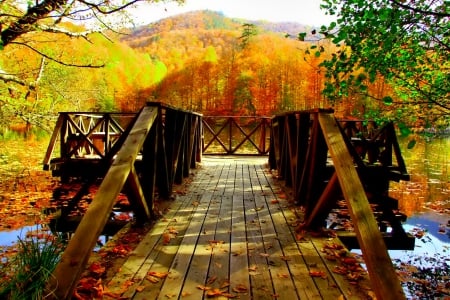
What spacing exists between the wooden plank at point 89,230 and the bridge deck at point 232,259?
1.40ft

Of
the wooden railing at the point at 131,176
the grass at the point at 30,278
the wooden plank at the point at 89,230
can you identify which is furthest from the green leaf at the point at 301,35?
the grass at the point at 30,278

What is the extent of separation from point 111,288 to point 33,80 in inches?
283

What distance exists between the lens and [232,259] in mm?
2719

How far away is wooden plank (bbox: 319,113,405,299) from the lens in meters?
1.78

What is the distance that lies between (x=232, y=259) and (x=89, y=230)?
1141mm

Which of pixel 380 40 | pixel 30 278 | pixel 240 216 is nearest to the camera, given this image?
pixel 30 278

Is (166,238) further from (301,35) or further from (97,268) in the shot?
(301,35)

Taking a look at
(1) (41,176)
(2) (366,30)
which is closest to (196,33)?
(1) (41,176)

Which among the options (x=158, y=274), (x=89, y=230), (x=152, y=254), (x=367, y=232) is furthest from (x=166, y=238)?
(x=367, y=232)

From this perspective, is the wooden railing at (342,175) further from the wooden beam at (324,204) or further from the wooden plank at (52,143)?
the wooden plank at (52,143)

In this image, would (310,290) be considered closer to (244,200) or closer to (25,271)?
(25,271)

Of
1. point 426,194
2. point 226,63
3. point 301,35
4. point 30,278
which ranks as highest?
point 226,63

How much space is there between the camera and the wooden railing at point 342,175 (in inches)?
74.9

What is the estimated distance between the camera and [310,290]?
223 centimetres
